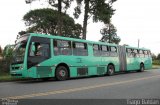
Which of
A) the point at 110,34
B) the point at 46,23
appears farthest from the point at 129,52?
the point at 110,34

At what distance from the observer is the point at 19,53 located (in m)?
17.4

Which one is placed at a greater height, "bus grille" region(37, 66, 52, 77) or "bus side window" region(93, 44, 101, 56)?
"bus side window" region(93, 44, 101, 56)

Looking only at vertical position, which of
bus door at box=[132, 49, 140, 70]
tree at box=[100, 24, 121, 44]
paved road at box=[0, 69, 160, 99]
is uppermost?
tree at box=[100, 24, 121, 44]

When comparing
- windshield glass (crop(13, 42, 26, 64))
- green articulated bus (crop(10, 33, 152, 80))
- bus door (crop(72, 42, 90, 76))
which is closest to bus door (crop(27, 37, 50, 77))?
green articulated bus (crop(10, 33, 152, 80))

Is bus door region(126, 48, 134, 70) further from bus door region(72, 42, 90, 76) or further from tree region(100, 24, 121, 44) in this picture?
tree region(100, 24, 121, 44)

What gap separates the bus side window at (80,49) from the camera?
20672 millimetres

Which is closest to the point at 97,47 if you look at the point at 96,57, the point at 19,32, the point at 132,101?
the point at 96,57

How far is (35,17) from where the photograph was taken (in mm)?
57812

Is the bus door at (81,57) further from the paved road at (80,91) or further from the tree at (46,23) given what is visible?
the tree at (46,23)

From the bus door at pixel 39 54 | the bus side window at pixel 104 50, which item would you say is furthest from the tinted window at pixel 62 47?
the bus side window at pixel 104 50

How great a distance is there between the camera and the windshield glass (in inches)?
678

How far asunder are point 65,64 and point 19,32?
148ft

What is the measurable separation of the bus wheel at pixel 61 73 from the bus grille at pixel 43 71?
807 millimetres

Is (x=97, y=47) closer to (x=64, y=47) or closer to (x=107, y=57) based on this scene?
(x=107, y=57)
